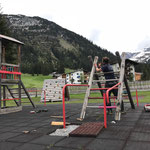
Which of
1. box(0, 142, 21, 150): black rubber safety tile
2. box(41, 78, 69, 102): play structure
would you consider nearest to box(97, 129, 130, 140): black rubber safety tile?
box(0, 142, 21, 150): black rubber safety tile

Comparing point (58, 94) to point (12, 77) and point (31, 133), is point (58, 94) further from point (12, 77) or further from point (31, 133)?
point (31, 133)

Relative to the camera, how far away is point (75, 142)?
10.4ft

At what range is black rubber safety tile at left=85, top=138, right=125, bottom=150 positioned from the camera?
9.22ft

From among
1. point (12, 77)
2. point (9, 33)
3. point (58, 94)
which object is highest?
point (9, 33)

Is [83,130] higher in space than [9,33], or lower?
lower

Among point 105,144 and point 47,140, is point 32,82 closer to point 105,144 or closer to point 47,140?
point 47,140

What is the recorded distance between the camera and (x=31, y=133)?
4.09 meters

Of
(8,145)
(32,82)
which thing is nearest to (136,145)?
(8,145)

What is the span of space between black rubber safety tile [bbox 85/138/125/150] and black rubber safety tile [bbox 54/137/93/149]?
0.13 m

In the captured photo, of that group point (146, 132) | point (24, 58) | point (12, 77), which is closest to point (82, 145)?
point (146, 132)

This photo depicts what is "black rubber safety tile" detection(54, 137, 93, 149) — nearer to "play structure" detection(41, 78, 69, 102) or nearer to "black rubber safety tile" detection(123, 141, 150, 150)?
"black rubber safety tile" detection(123, 141, 150, 150)

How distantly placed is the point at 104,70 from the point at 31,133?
3411 millimetres

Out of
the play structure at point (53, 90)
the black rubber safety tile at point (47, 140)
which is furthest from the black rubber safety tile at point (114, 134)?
the play structure at point (53, 90)

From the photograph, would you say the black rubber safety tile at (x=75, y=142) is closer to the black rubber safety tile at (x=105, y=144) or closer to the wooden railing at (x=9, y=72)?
the black rubber safety tile at (x=105, y=144)
